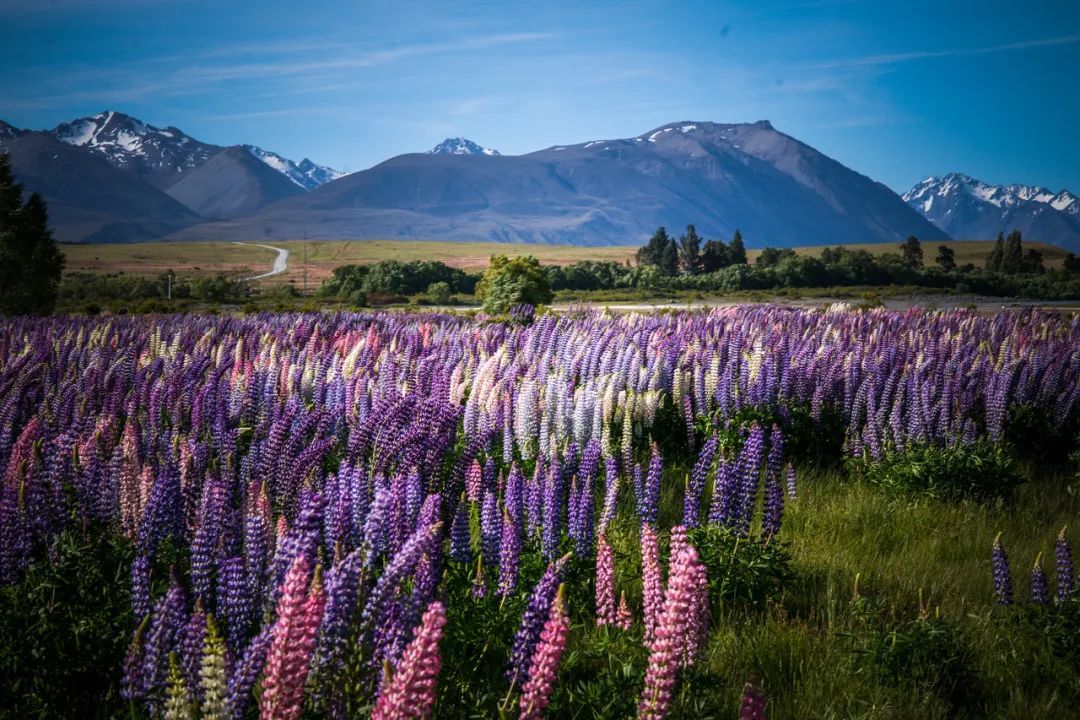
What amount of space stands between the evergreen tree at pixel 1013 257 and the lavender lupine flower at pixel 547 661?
14041cm

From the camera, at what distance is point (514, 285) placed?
31.2 m

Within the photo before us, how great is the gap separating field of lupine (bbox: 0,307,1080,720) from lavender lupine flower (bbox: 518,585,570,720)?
0.01m

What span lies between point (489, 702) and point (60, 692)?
2.16 metres

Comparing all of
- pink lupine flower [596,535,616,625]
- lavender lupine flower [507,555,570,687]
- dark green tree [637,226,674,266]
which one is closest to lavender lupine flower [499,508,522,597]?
pink lupine flower [596,535,616,625]

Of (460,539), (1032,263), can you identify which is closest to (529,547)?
(460,539)

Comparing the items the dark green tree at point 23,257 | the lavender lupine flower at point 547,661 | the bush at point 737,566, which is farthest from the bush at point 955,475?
the dark green tree at point 23,257

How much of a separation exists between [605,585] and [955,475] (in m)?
5.67

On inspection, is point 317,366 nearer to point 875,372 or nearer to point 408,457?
point 408,457

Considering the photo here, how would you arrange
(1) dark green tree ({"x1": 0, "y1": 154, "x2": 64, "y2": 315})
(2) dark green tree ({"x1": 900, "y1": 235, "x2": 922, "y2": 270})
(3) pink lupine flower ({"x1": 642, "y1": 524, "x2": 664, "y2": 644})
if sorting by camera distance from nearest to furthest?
(3) pink lupine flower ({"x1": 642, "y1": 524, "x2": 664, "y2": 644}) → (1) dark green tree ({"x1": 0, "y1": 154, "x2": 64, "y2": 315}) → (2) dark green tree ({"x1": 900, "y1": 235, "x2": 922, "y2": 270})

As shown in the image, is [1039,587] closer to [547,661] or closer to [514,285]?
[547,661]

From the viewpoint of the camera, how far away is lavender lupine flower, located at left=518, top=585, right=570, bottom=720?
2469mm

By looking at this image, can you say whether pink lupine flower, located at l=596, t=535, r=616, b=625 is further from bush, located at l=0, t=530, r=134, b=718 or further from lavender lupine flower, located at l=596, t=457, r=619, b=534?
bush, located at l=0, t=530, r=134, b=718

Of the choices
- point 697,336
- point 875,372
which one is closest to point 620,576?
point 875,372

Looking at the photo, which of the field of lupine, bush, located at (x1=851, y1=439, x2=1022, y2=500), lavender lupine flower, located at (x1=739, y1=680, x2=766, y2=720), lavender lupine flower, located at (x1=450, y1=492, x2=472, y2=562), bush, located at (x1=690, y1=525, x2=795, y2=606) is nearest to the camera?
lavender lupine flower, located at (x1=739, y1=680, x2=766, y2=720)
